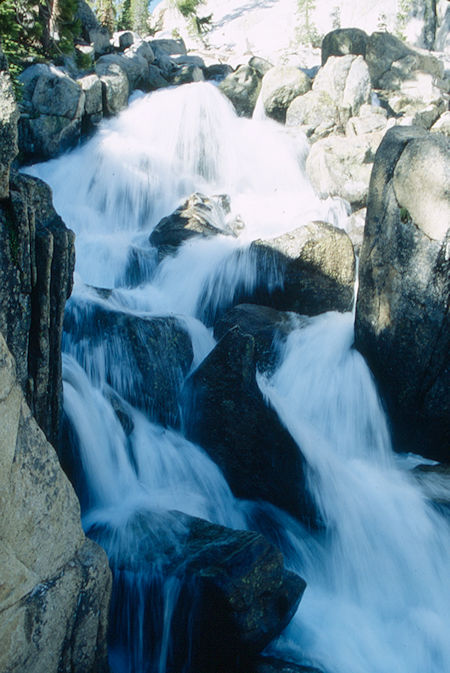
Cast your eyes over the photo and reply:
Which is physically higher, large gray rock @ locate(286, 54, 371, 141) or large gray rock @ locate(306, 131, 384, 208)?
large gray rock @ locate(286, 54, 371, 141)

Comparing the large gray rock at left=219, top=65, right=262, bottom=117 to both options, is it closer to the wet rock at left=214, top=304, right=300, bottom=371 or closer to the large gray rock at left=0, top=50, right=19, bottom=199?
the wet rock at left=214, top=304, right=300, bottom=371

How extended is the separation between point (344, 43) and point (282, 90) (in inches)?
175

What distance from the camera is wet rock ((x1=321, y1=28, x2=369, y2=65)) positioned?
18.8 metres

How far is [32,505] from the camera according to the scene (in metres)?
2.49

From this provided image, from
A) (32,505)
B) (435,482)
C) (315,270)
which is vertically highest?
(32,505)

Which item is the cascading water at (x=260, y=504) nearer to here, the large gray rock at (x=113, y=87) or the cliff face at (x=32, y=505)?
the cliff face at (x=32, y=505)

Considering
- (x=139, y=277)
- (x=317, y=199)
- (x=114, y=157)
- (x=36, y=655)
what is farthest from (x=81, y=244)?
(x=36, y=655)

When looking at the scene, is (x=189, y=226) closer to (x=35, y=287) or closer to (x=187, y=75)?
(x=35, y=287)

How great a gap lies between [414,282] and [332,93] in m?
11.7

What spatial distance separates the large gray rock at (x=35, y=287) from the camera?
→ 3131mm

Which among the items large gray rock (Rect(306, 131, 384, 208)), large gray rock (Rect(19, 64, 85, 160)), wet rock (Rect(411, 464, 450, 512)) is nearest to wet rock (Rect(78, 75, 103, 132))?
large gray rock (Rect(19, 64, 85, 160))

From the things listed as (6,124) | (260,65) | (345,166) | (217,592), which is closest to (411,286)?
(217,592)

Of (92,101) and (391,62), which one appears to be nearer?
(92,101)

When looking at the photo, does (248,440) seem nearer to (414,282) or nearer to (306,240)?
(414,282)
